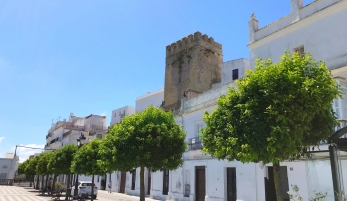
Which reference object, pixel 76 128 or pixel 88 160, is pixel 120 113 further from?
pixel 88 160

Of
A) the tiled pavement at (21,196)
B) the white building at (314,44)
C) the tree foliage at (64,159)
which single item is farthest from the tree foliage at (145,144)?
the tiled pavement at (21,196)

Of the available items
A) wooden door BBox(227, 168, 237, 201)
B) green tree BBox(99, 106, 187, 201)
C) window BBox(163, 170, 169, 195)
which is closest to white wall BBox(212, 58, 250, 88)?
window BBox(163, 170, 169, 195)

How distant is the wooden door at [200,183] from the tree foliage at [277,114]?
445 inches

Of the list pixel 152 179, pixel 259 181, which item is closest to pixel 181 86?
pixel 152 179

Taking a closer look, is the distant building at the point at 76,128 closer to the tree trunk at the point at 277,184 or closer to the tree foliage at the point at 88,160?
the tree foliage at the point at 88,160

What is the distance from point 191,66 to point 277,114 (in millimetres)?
19923

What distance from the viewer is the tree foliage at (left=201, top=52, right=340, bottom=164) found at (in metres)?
6.52

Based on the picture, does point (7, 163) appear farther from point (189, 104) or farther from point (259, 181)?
point (259, 181)

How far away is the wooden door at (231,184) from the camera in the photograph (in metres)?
15.8

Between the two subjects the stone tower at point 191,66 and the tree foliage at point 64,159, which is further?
the stone tower at point 191,66

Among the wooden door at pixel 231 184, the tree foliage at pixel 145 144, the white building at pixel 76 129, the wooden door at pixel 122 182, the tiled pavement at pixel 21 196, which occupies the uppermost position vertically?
the white building at pixel 76 129

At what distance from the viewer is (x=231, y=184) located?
16.1 meters

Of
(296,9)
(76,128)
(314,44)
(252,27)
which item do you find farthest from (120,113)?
(314,44)

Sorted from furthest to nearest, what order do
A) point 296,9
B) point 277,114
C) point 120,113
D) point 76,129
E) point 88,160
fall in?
1. point 76,129
2. point 120,113
3. point 88,160
4. point 296,9
5. point 277,114
